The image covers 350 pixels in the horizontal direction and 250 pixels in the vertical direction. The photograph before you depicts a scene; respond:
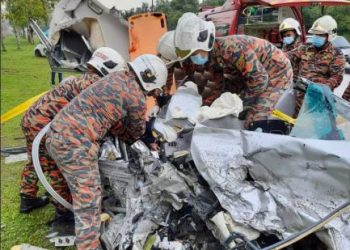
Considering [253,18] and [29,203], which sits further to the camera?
[253,18]

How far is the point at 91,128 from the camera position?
2.93 meters

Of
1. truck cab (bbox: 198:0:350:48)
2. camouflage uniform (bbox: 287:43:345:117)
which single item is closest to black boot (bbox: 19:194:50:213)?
camouflage uniform (bbox: 287:43:345:117)

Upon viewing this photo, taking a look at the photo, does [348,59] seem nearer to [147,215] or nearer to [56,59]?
[56,59]

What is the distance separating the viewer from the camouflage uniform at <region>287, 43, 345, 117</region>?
4.79 m

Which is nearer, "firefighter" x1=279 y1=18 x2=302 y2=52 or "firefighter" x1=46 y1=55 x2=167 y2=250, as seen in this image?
"firefighter" x1=46 y1=55 x2=167 y2=250

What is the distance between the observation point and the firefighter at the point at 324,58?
4.79 meters

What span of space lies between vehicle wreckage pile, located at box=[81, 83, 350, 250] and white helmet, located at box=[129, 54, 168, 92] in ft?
0.87

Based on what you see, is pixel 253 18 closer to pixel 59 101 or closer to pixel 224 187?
pixel 59 101

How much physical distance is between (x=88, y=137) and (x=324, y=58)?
Answer: 323 cm

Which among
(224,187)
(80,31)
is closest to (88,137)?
(224,187)

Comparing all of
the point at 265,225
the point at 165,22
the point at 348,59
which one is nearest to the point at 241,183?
the point at 265,225

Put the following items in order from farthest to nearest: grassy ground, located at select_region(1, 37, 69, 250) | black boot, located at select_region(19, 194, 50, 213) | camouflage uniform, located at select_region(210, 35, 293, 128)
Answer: black boot, located at select_region(19, 194, 50, 213), grassy ground, located at select_region(1, 37, 69, 250), camouflage uniform, located at select_region(210, 35, 293, 128)

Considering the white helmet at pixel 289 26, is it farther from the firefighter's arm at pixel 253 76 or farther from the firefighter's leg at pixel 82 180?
the firefighter's leg at pixel 82 180

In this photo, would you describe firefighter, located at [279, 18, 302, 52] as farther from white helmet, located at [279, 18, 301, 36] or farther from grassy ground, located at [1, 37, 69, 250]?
grassy ground, located at [1, 37, 69, 250]
